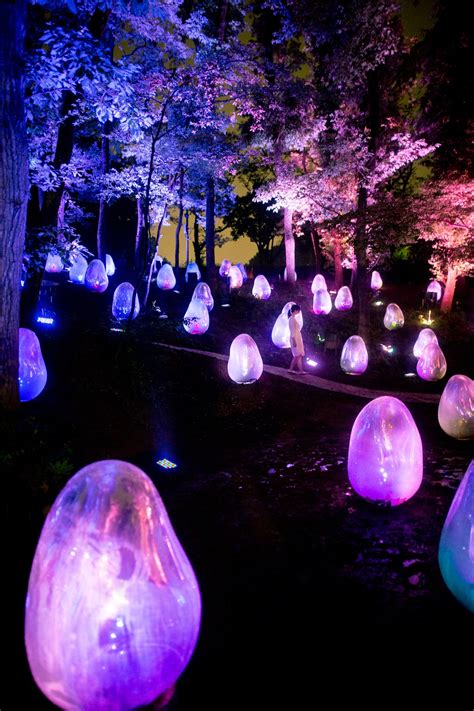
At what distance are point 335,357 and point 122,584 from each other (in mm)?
14793

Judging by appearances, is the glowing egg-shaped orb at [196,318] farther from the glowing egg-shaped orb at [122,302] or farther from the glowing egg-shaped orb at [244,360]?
the glowing egg-shaped orb at [244,360]

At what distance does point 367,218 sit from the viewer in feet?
49.8

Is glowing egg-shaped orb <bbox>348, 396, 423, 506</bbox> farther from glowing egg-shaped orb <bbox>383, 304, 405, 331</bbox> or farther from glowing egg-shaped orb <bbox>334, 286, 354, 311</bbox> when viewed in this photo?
glowing egg-shaped orb <bbox>334, 286, 354, 311</bbox>

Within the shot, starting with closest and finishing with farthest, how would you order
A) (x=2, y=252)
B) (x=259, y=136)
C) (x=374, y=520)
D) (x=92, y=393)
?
(x=374, y=520), (x=2, y=252), (x=92, y=393), (x=259, y=136)

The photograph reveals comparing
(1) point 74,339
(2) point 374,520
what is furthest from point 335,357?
(2) point 374,520

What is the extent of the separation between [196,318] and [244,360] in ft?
14.0

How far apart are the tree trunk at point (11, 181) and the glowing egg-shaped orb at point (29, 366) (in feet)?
3.67

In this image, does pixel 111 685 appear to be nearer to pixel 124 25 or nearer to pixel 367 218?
pixel 367 218

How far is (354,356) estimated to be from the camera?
1340cm

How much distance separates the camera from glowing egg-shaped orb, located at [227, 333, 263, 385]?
10242 millimetres

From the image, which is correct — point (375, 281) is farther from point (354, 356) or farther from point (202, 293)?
point (202, 293)

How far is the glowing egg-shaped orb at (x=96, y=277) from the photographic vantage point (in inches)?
654

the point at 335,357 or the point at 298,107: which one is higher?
the point at 298,107

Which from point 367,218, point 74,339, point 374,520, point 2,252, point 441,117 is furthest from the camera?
point 441,117
